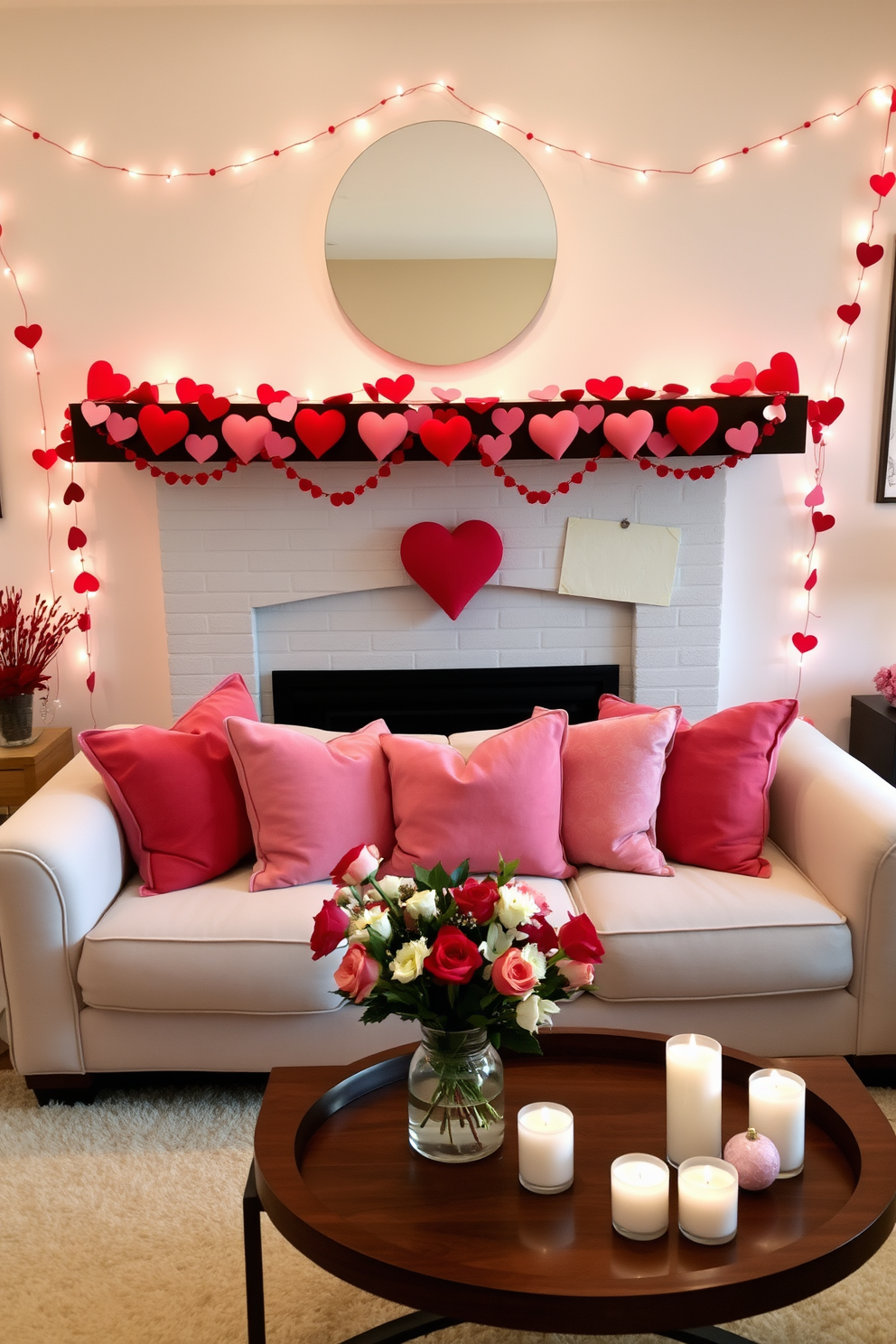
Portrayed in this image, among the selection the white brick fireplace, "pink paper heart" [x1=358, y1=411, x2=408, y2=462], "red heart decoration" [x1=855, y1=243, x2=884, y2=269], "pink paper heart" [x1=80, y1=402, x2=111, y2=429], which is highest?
"red heart decoration" [x1=855, y1=243, x2=884, y2=269]

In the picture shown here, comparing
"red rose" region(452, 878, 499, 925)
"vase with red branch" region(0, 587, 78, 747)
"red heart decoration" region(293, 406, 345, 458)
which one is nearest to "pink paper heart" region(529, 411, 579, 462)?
"red heart decoration" region(293, 406, 345, 458)

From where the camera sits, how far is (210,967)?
2.27 meters

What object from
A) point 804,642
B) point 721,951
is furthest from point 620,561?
point 721,951

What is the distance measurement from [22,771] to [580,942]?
7.23 feet

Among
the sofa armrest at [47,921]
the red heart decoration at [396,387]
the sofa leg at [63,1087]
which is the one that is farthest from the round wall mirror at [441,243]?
the sofa leg at [63,1087]

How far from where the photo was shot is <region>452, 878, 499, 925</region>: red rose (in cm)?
150

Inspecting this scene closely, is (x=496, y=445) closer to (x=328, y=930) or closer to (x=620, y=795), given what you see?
(x=620, y=795)

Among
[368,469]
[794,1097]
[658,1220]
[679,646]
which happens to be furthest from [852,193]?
[658,1220]

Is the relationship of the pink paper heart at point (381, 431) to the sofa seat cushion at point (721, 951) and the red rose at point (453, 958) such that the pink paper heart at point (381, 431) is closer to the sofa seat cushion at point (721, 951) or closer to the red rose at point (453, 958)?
the sofa seat cushion at point (721, 951)

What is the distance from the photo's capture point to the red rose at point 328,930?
1.51m

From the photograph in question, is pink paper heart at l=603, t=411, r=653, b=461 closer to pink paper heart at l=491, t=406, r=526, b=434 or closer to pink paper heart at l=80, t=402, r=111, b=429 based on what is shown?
pink paper heart at l=491, t=406, r=526, b=434

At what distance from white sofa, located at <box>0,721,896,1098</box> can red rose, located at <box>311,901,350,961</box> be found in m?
0.74

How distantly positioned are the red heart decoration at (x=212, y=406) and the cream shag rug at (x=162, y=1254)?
1800 mm

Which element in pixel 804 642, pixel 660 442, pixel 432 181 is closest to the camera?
pixel 660 442
